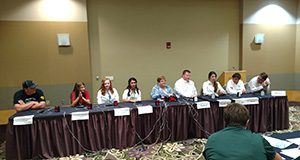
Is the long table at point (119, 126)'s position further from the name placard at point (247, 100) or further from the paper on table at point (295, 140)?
the paper on table at point (295, 140)

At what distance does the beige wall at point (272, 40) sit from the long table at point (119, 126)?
240cm

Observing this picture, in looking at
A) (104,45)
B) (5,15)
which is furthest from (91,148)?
(5,15)

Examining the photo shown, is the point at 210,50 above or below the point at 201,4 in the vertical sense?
below

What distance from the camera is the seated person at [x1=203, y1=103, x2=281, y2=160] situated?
126 cm

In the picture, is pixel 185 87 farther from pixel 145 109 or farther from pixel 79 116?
pixel 79 116

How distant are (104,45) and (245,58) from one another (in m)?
3.57

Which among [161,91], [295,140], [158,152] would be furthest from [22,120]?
[295,140]

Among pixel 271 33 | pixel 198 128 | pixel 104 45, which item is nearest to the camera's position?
pixel 198 128

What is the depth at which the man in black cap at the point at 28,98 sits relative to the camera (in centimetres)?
340

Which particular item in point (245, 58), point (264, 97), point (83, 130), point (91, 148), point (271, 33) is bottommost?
Answer: point (91, 148)

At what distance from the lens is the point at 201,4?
19.1 ft

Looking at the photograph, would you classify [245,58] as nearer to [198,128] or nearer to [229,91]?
[229,91]

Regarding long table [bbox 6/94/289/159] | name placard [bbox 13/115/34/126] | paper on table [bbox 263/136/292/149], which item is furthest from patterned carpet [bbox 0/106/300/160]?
paper on table [bbox 263/136/292/149]

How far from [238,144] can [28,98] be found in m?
3.22
